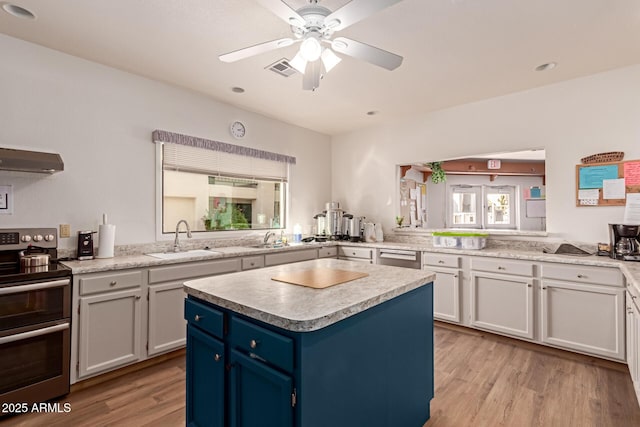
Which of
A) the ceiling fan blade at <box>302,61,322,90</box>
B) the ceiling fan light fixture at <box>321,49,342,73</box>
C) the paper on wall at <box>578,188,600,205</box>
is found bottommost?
the paper on wall at <box>578,188,600,205</box>

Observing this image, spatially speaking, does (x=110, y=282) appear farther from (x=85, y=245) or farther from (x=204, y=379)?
(x=204, y=379)

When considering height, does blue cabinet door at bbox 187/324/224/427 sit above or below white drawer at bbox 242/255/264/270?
below

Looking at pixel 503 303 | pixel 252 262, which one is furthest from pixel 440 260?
pixel 252 262

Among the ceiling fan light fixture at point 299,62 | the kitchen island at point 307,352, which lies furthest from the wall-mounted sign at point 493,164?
the ceiling fan light fixture at point 299,62

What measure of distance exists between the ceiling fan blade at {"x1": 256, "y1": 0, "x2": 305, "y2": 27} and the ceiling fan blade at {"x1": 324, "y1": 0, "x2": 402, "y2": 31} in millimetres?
149

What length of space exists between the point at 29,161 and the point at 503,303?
4113 mm

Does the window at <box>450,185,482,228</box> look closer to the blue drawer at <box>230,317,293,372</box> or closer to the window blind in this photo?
the window blind

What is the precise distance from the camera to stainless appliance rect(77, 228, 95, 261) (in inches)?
102

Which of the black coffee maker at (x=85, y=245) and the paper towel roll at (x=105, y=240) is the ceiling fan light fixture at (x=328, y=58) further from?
the black coffee maker at (x=85, y=245)

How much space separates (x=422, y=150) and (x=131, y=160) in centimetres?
338

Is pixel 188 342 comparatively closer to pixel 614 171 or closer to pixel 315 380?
pixel 315 380

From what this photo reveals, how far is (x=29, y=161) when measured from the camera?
2.25 meters

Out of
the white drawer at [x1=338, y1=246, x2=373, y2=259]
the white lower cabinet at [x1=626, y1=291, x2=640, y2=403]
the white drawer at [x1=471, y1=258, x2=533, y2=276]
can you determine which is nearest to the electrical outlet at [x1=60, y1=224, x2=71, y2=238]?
the white drawer at [x1=338, y1=246, x2=373, y2=259]

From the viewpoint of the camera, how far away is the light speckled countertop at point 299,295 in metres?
1.19
